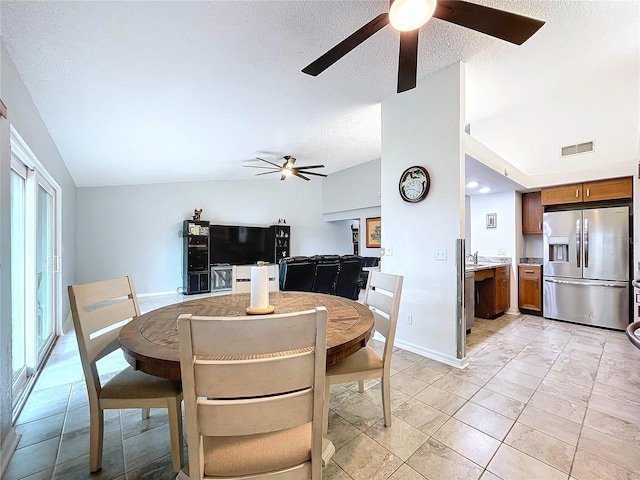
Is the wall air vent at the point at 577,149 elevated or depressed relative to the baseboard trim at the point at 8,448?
elevated

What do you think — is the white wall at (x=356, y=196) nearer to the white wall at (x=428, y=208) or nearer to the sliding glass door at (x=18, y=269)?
the white wall at (x=428, y=208)

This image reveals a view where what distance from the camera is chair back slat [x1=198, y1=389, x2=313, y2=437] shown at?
2.67ft

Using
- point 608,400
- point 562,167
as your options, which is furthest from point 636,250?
point 608,400

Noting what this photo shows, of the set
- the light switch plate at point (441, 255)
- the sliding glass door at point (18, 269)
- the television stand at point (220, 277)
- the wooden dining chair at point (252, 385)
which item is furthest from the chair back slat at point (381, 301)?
the television stand at point (220, 277)

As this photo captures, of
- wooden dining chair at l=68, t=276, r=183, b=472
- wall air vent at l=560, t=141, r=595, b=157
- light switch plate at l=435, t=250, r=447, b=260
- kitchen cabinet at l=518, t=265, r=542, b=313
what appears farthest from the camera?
kitchen cabinet at l=518, t=265, r=542, b=313

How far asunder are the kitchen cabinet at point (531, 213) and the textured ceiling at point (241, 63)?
63.1 inches

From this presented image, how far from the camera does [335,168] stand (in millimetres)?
7441

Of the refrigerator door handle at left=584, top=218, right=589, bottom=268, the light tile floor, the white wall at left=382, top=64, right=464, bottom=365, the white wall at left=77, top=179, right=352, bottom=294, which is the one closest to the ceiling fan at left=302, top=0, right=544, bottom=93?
the white wall at left=382, top=64, right=464, bottom=365

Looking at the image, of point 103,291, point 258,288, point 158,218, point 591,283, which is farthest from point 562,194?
point 158,218

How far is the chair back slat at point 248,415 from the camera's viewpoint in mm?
815

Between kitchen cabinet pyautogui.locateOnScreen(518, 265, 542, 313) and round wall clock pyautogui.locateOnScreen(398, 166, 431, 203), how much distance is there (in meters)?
2.82

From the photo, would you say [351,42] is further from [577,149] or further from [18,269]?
[577,149]

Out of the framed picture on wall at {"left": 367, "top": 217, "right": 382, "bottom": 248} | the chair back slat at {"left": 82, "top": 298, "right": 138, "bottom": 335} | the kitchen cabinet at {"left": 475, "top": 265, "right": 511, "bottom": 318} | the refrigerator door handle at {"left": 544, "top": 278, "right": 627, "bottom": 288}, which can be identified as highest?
the framed picture on wall at {"left": 367, "top": 217, "right": 382, "bottom": 248}

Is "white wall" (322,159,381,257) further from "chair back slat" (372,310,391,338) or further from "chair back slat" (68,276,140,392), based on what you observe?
"chair back slat" (68,276,140,392)
